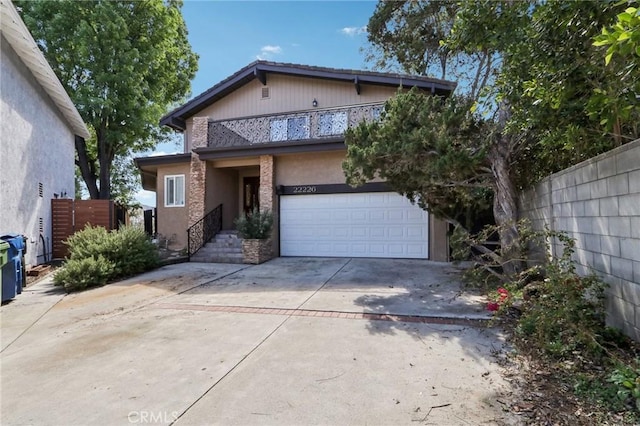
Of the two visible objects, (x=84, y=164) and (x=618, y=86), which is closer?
(x=618, y=86)

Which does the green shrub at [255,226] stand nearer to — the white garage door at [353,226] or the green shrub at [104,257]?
the white garage door at [353,226]

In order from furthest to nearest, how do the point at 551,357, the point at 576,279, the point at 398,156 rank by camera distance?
1. the point at 398,156
2. the point at 576,279
3. the point at 551,357

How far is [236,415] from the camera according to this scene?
283cm

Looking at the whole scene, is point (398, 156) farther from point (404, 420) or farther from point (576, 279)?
point (404, 420)

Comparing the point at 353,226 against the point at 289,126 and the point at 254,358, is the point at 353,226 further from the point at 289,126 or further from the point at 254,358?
the point at 254,358

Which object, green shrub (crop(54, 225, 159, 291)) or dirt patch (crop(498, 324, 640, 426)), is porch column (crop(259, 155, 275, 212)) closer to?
green shrub (crop(54, 225, 159, 291))

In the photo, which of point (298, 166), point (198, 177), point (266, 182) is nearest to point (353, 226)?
point (298, 166)

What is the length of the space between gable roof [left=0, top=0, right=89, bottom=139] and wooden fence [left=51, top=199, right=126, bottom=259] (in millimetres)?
4086

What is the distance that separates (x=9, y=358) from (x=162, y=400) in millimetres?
2737

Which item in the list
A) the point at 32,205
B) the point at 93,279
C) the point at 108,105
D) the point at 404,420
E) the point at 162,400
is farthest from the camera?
the point at 108,105

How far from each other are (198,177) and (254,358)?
1042cm

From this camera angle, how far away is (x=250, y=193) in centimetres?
1556

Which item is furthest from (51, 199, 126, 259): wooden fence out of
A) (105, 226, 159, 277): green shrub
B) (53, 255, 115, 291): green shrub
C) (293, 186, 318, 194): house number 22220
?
(293, 186, 318, 194): house number 22220

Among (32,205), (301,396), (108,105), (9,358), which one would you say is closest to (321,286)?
(301,396)
